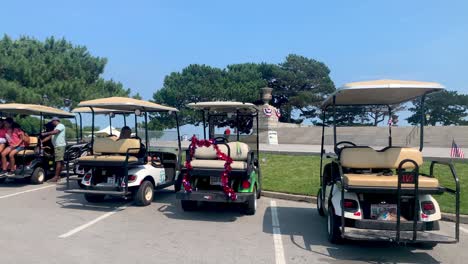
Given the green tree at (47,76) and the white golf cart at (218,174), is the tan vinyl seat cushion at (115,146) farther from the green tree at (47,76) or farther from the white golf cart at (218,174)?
the green tree at (47,76)

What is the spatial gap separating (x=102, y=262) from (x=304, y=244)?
271cm

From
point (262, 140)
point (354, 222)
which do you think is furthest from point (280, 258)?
point (262, 140)

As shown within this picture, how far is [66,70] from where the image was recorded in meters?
24.7

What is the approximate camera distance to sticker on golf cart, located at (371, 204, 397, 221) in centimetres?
518

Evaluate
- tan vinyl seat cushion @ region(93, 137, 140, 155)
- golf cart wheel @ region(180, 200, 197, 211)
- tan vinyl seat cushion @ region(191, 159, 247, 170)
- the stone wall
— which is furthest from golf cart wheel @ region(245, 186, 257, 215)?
the stone wall

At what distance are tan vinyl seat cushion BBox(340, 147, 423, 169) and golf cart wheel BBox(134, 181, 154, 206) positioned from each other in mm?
4098

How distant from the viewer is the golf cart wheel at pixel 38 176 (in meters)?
10.3

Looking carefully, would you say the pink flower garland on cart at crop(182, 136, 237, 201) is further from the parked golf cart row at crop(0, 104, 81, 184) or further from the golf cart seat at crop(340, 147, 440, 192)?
the parked golf cart row at crop(0, 104, 81, 184)

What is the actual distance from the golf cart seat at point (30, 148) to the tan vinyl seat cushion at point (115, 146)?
10.8 feet

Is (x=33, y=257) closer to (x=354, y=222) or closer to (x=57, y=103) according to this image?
(x=354, y=222)

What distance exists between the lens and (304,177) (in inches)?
430

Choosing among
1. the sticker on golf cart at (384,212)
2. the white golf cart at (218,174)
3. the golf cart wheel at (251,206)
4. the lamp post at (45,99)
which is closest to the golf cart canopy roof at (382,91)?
the sticker on golf cart at (384,212)

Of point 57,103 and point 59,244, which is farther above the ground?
point 57,103

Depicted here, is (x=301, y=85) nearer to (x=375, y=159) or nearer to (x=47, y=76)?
(x=47, y=76)
